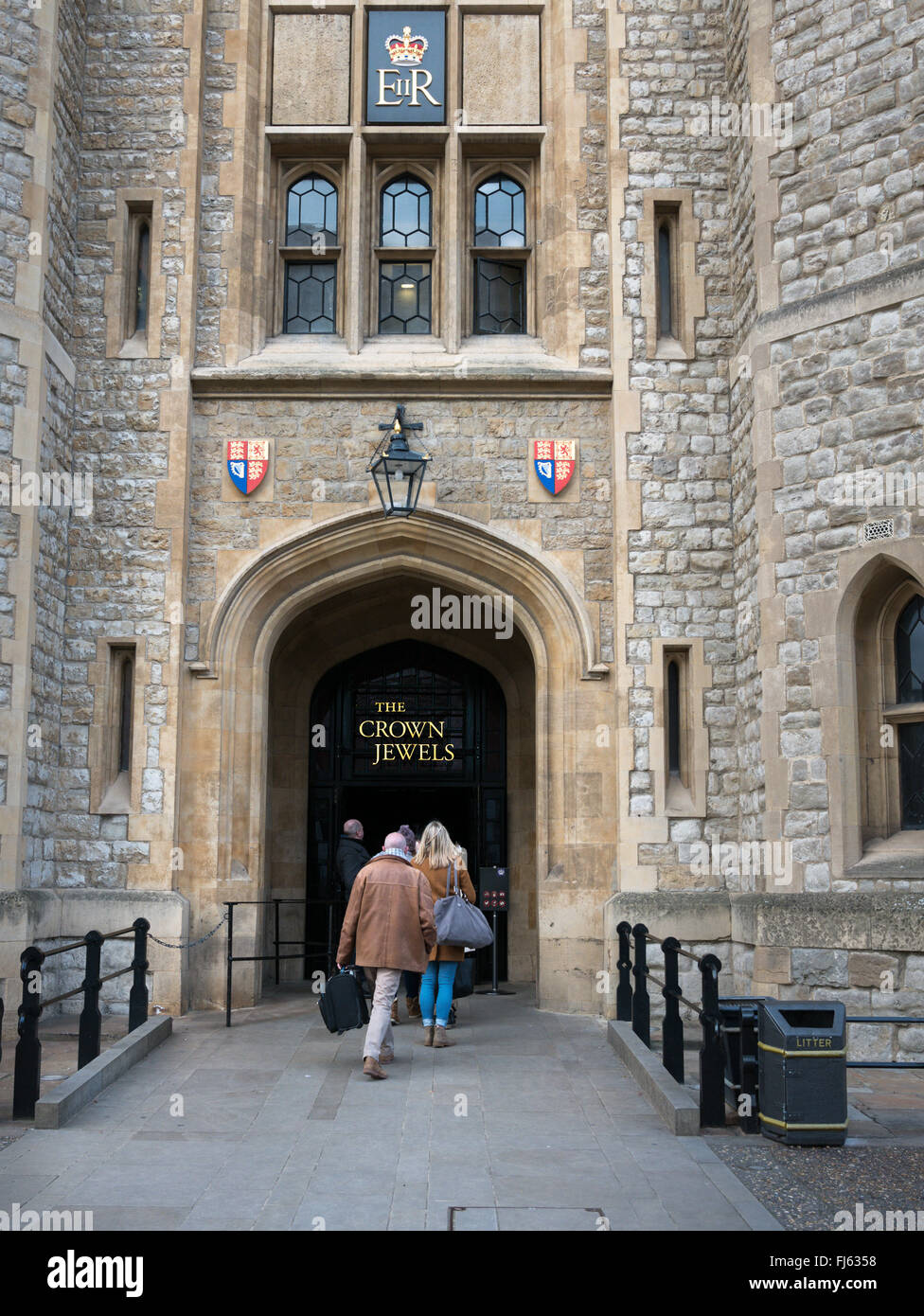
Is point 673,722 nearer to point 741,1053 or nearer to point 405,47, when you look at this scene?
point 741,1053

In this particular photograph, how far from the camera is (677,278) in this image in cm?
1114

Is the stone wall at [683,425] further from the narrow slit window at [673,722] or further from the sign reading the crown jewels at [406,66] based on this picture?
the sign reading the crown jewels at [406,66]

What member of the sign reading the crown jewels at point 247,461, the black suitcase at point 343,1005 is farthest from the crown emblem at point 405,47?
the black suitcase at point 343,1005

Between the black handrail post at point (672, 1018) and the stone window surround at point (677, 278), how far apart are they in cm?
579

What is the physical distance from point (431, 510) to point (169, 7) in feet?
16.9

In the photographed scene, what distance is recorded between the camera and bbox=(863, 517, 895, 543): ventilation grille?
8.80 meters

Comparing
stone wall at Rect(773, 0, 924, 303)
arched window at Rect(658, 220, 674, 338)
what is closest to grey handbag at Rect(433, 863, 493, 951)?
stone wall at Rect(773, 0, 924, 303)

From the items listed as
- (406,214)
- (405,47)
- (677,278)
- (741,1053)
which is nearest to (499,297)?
(406,214)

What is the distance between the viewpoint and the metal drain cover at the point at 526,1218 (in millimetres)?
4668

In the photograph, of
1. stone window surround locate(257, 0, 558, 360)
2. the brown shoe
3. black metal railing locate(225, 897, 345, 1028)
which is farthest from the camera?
stone window surround locate(257, 0, 558, 360)

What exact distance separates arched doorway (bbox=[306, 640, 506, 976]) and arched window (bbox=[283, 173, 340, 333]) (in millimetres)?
3402

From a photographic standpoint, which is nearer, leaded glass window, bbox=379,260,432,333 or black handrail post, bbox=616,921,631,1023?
black handrail post, bbox=616,921,631,1023

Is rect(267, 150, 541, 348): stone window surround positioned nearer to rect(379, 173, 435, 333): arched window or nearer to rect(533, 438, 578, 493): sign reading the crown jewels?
rect(379, 173, 435, 333): arched window

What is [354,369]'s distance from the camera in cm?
1098
